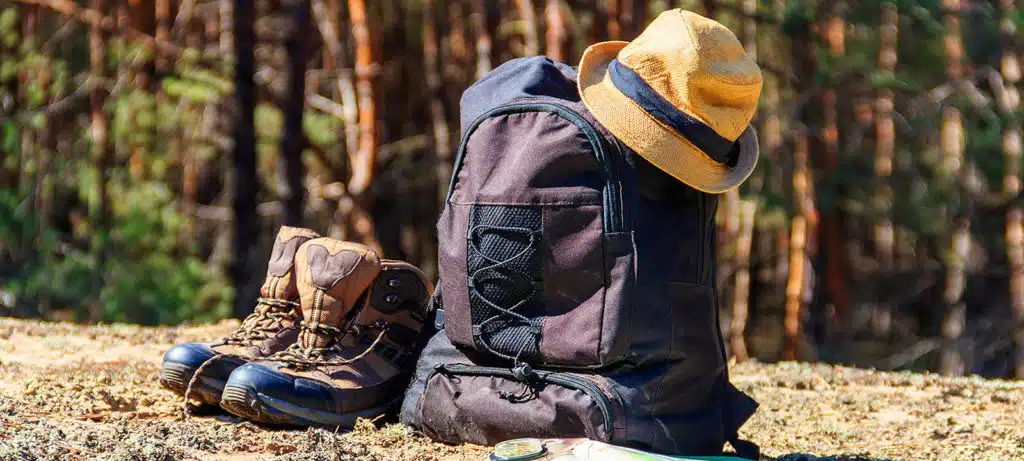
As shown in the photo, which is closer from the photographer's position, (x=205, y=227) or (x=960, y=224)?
(x=960, y=224)

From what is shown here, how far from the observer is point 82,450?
81.4 inches

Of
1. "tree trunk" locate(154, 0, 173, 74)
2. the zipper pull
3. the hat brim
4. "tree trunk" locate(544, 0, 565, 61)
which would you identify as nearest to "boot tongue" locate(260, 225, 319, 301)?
the zipper pull

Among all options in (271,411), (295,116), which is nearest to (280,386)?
(271,411)

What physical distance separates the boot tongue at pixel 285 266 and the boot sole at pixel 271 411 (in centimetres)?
34

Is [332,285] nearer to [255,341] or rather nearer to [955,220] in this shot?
[255,341]

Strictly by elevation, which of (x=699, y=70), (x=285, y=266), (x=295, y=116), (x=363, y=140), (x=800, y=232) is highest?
(x=699, y=70)

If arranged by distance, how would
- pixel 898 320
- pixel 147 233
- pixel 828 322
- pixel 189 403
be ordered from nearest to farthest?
1. pixel 189 403
2. pixel 147 233
3. pixel 828 322
4. pixel 898 320

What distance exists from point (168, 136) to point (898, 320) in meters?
7.93

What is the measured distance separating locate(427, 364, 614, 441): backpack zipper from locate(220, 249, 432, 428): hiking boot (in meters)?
0.19

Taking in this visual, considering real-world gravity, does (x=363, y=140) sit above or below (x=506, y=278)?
below

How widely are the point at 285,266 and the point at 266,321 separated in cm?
15

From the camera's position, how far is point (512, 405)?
2.19 metres

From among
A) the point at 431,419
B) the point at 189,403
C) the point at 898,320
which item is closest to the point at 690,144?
the point at 431,419

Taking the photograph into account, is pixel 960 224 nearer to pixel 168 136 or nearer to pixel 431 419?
pixel 168 136
